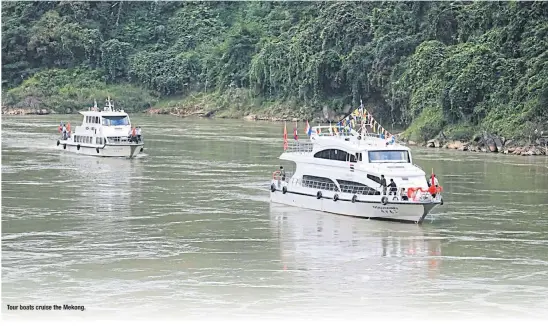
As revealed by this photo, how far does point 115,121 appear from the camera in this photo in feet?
177

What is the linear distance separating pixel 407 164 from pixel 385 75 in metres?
38.1

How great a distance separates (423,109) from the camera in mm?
63062

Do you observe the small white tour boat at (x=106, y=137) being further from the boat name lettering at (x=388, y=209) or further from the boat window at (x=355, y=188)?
the boat name lettering at (x=388, y=209)

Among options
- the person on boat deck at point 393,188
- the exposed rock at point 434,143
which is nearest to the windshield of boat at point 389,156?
the person on boat deck at point 393,188

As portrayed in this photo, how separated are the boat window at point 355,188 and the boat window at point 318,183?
29 centimetres

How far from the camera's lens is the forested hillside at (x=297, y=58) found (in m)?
58.6

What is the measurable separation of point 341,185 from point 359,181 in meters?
0.84

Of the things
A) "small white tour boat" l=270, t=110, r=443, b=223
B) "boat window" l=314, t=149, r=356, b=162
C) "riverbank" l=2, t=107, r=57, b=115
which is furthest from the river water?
"riverbank" l=2, t=107, r=57, b=115

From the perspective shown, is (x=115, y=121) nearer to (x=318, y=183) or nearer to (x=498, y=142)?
(x=498, y=142)

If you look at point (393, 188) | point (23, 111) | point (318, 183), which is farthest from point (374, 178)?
point (23, 111)

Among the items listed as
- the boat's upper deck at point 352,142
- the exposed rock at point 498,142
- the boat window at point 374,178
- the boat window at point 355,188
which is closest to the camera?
the boat window at point 374,178

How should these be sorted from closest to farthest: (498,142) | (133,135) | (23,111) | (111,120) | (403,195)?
(403,195), (133,135), (111,120), (498,142), (23,111)

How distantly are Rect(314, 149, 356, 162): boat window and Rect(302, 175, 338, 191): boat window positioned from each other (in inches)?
25.0

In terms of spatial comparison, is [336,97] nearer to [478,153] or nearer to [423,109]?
[423,109]
